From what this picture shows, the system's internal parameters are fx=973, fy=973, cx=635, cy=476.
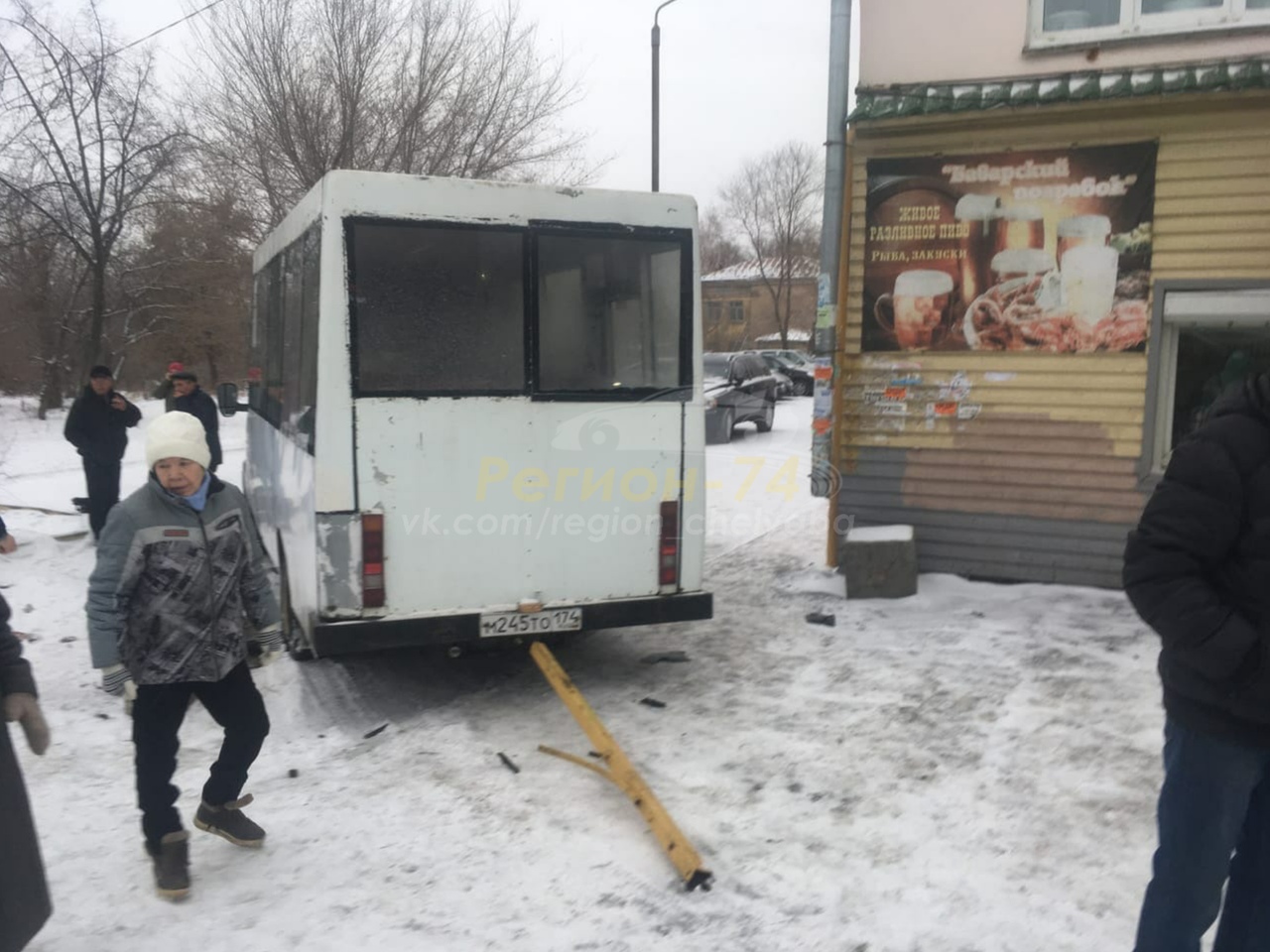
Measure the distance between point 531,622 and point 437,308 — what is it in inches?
70.8

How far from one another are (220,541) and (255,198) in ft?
52.2

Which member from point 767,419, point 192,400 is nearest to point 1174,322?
point 192,400

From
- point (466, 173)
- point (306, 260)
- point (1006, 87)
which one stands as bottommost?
point (306, 260)

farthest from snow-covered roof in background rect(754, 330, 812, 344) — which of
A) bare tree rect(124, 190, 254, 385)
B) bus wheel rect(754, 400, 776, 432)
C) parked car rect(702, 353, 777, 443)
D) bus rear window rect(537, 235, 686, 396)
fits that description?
bus rear window rect(537, 235, 686, 396)

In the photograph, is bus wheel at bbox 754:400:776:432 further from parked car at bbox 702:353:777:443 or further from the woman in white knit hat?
the woman in white knit hat

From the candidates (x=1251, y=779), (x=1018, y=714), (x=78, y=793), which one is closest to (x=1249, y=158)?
(x=1018, y=714)

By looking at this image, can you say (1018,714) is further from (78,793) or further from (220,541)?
(78,793)

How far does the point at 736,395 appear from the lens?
65.8 feet

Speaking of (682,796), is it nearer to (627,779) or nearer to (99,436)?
(627,779)

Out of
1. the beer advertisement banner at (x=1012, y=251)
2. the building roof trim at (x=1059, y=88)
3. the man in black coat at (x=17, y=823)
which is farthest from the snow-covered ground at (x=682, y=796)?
the building roof trim at (x=1059, y=88)

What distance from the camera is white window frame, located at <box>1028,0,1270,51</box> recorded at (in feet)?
23.5

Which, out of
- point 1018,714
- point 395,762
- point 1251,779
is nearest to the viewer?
Answer: point 1251,779

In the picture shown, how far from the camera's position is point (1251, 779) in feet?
8.16

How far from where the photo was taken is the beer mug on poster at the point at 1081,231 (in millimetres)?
7570
